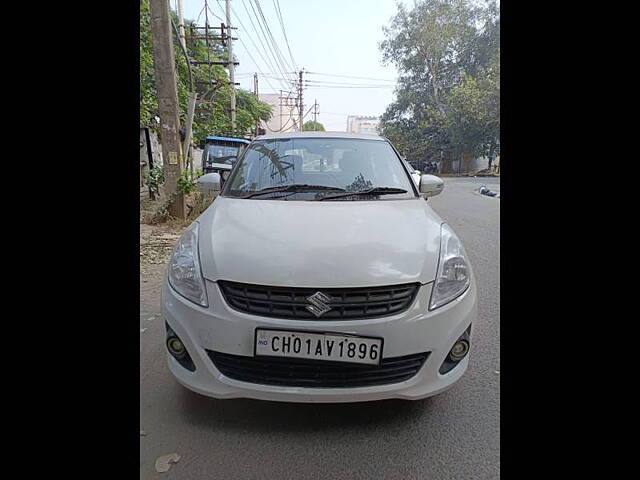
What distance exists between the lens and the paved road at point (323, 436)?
1.55 meters

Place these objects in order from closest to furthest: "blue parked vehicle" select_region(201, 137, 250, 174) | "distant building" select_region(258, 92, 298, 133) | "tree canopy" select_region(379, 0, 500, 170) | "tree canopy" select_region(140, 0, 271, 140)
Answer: "tree canopy" select_region(140, 0, 271, 140), "blue parked vehicle" select_region(201, 137, 250, 174), "tree canopy" select_region(379, 0, 500, 170), "distant building" select_region(258, 92, 298, 133)

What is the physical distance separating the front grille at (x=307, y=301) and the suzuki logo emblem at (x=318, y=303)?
1cm

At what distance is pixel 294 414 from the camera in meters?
1.82

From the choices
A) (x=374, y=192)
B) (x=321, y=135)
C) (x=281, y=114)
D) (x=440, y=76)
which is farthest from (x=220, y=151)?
(x=281, y=114)

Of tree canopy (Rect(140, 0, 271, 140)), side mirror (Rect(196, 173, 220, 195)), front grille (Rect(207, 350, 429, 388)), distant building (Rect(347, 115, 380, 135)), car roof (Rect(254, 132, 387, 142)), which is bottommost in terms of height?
front grille (Rect(207, 350, 429, 388))

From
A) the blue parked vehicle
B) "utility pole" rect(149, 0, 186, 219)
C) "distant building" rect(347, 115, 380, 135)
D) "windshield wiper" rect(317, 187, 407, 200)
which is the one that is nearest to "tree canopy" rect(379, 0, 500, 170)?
the blue parked vehicle

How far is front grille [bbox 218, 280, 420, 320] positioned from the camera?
1556mm

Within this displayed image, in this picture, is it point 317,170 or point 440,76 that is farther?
point 440,76

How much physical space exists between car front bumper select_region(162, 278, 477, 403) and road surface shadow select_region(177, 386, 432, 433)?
0.82 feet

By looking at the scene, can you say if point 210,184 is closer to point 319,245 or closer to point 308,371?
point 319,245

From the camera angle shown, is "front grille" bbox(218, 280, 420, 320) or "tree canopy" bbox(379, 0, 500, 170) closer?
"front grille" bbox(218, 280, 420, 320)

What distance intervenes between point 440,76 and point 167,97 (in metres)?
30.5

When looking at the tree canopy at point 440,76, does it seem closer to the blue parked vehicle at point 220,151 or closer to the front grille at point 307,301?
the blue parked vehicle at point 220,151

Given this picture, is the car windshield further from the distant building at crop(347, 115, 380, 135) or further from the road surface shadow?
the distant building at crop(347, 115, 380, 135)
